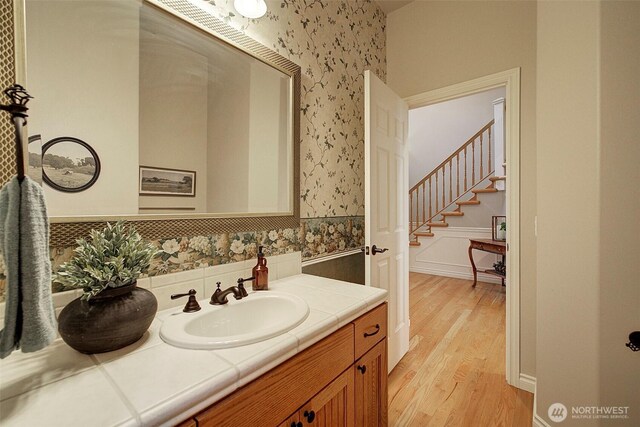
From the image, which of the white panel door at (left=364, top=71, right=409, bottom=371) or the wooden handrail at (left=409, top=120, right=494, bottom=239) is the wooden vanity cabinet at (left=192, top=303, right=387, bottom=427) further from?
the wooden handrail at (left=409, top=120, right=494, bottom=239)

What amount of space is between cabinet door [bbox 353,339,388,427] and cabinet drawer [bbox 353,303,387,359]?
3 cm

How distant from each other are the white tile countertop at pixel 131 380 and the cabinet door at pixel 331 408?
185 millimetres

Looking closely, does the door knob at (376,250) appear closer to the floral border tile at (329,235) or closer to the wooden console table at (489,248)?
the floral border tile at (329,235)

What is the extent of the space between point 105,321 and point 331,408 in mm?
712

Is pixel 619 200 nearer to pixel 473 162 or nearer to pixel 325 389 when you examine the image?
pixel 325 389

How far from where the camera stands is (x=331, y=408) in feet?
2.94

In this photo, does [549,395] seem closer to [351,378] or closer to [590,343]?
[590,343]

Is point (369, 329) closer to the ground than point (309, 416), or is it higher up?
higher up

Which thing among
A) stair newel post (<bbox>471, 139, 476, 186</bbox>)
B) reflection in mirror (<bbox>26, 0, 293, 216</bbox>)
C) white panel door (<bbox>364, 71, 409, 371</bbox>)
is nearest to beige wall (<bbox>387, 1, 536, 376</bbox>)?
white panel door (<bbox>364, 71, 409, 371</bbox>)

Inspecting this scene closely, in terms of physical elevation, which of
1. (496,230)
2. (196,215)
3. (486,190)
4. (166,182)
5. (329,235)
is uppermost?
(486,190)

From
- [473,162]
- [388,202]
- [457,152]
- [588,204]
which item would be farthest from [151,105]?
[457,152]

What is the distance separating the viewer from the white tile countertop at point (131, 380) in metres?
0.48

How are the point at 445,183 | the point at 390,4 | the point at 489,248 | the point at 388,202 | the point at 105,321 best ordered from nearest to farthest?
the point at 105,321, the point at 388,202, the point at 390,4, the point at 489,248, the point at 445,183

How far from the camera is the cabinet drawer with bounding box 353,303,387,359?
103 cm
